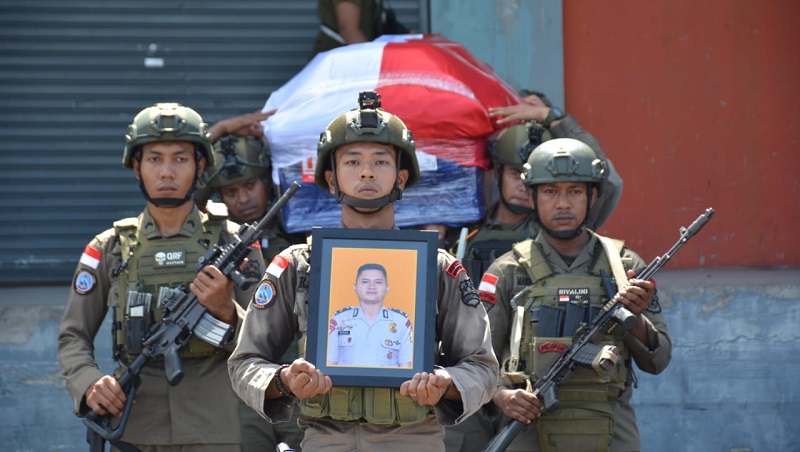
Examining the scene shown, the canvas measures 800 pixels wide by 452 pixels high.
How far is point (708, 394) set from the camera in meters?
7.15

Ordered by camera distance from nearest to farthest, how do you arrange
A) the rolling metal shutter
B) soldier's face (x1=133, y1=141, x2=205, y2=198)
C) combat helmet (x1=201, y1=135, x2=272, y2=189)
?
soldier's face (x1=133, y1=141, x2=205, y2=198) < combat helmet (x1=201, y1=135, x2=272, y2=189) < the rolling metal shutter

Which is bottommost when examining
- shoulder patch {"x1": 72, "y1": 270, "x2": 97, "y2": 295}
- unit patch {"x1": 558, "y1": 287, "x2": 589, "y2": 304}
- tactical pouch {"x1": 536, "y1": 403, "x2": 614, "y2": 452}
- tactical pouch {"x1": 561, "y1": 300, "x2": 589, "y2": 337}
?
tactical pouch {"x1": 536, "y1": 403, "x2": 614, "y2": 452}

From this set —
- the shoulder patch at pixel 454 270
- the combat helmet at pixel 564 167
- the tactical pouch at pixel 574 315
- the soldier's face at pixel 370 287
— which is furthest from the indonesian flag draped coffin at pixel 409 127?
the soldier's face at pixel 370 287

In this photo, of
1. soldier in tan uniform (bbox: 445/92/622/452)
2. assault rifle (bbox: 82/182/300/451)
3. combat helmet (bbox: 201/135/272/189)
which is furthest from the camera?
combat helmet (bbox: 201/135/272/189)

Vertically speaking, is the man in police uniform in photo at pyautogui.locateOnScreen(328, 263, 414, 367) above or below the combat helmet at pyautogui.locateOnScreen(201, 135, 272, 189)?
below

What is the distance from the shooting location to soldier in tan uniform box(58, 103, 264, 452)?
17.0 feet

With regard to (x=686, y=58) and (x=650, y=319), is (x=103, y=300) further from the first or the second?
(x=686, y=58)

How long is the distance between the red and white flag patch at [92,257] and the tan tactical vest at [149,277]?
0.33ft

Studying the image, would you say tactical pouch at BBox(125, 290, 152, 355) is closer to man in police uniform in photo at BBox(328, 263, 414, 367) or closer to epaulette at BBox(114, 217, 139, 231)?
epaulette at BBox(114, 217, 139, 231)

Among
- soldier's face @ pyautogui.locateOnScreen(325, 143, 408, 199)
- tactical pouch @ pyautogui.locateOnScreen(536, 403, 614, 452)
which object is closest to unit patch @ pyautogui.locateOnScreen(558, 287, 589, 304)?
tactical pouch @ pyautogui.locateOnScreen(536, 403, 614, 452)

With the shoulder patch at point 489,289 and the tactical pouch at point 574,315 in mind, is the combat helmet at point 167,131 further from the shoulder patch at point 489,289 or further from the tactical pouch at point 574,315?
the tactical pouch at point 574,315

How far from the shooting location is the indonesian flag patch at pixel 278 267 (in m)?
4.09

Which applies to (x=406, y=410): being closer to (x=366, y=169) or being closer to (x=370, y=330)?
(x=370, y=330)

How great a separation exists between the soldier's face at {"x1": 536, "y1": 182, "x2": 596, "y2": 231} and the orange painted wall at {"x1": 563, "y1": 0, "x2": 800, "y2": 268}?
2225mm
